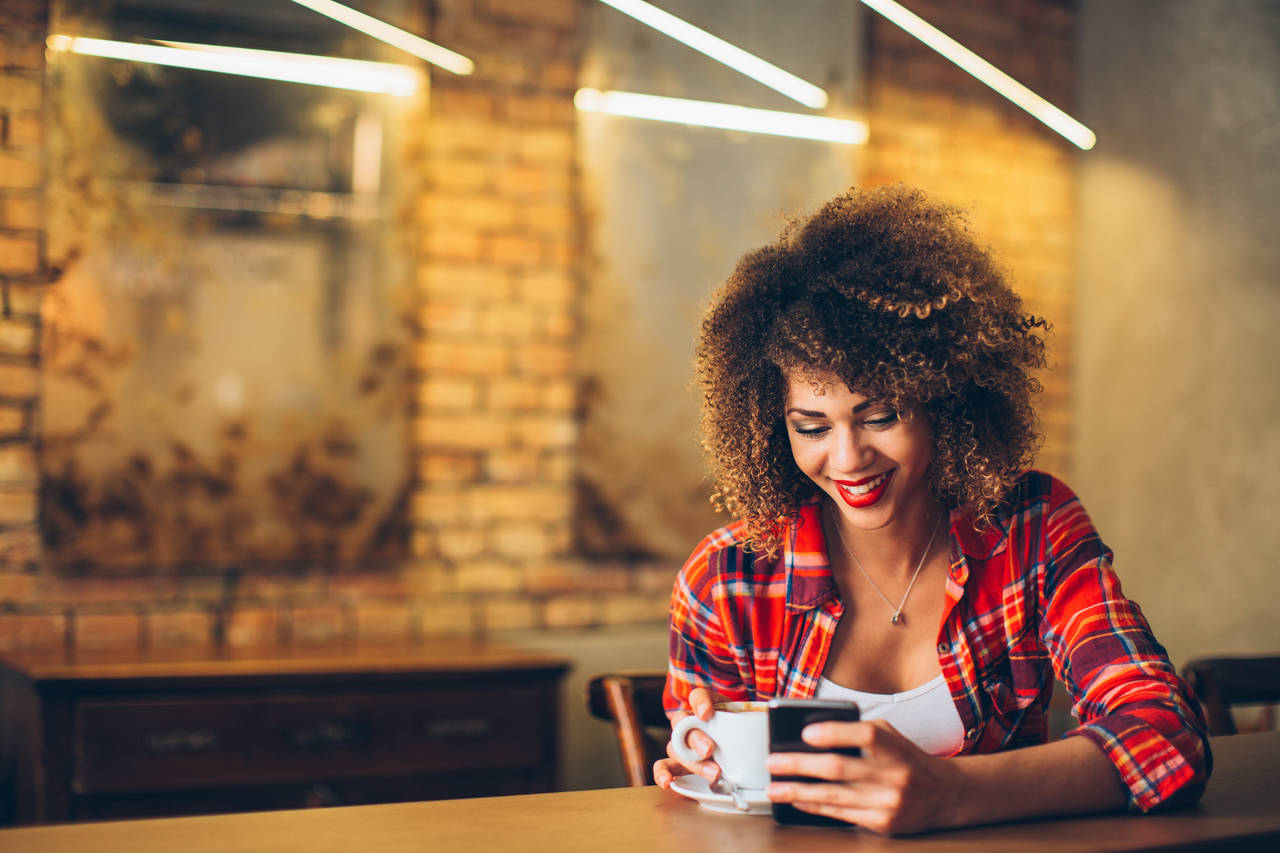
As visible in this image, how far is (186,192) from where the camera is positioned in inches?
113

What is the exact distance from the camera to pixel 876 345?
1460mm

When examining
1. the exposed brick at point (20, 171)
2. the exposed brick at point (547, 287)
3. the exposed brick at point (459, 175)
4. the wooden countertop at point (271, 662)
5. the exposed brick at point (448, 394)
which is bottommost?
the wooden countertop at point (271, 662)

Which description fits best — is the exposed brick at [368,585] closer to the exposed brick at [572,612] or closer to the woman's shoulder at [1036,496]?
the exposed brick at [572,612]

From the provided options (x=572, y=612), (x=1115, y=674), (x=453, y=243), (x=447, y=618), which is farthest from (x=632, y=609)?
(x=1115, y=674)

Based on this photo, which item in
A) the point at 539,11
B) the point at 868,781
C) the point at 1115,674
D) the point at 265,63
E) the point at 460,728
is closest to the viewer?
the point at 868,781

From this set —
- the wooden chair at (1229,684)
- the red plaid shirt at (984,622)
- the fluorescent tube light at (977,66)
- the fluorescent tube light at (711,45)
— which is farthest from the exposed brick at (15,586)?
the wooden chair at (1229,684)

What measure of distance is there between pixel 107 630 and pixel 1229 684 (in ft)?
8.23

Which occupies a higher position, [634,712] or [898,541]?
[898,541]

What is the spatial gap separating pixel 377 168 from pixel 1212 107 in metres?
2.57

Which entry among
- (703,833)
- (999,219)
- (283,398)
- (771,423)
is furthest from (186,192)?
(999,219)

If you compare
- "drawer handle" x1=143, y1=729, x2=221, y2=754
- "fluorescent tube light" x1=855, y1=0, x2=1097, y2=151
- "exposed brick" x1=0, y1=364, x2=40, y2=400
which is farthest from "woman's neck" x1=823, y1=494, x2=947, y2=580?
"exposed brick" x1=0, y1=364, x2=40, y2=400

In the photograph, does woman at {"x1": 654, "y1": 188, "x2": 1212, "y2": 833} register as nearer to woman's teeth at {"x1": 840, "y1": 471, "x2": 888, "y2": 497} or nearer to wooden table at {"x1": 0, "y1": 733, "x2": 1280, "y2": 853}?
woman's teeth at {"x1": 840, "y1": 471, "x2": 888, "y2": 497}

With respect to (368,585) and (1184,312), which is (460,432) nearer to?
(368,585)

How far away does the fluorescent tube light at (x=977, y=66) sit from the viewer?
213 cm
